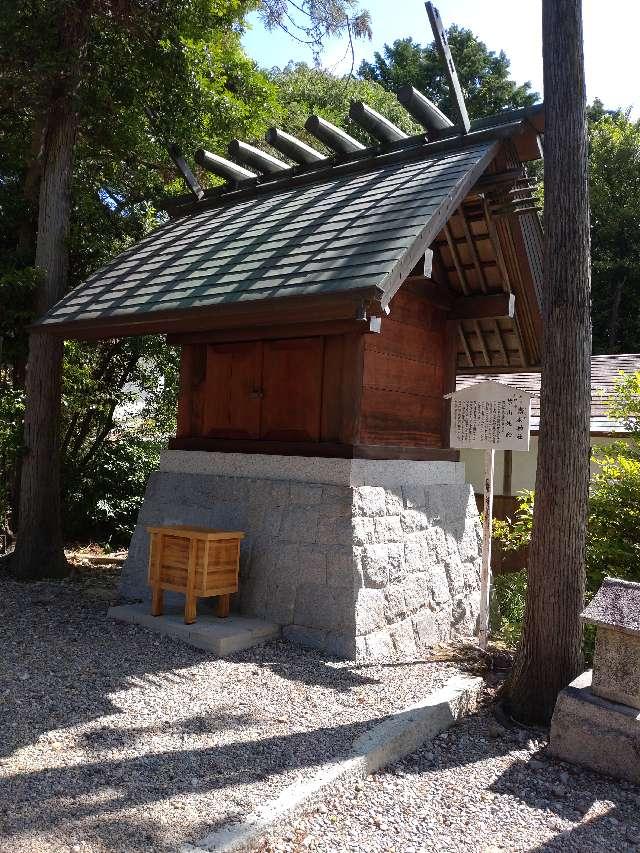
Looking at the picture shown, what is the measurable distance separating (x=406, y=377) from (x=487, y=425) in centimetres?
100

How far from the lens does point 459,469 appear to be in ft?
25.4

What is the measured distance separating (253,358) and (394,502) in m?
2.02

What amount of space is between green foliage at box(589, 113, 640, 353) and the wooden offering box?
67.4 ft

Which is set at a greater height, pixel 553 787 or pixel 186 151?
pixel 186 151

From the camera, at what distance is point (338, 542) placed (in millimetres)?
5863

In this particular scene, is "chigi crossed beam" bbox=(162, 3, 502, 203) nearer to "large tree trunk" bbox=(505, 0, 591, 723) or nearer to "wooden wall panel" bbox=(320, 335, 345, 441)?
"large tree trunk" bbox=(505, 0, 591, 723)

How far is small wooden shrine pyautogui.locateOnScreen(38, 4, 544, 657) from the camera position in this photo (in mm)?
5812

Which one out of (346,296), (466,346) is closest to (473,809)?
(346,296)

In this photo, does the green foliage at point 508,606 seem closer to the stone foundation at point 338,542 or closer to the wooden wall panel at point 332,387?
the stone foundation at point 338,542

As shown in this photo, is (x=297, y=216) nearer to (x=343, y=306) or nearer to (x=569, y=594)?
(x=343, y=306)

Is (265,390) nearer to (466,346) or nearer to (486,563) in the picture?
(486,563)

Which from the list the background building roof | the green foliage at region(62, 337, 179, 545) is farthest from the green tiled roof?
the background building roof

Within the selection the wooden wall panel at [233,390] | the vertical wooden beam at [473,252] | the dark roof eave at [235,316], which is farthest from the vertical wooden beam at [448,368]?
the dark roof eave at [235,316]

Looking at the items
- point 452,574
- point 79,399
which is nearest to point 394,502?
point 452,574
